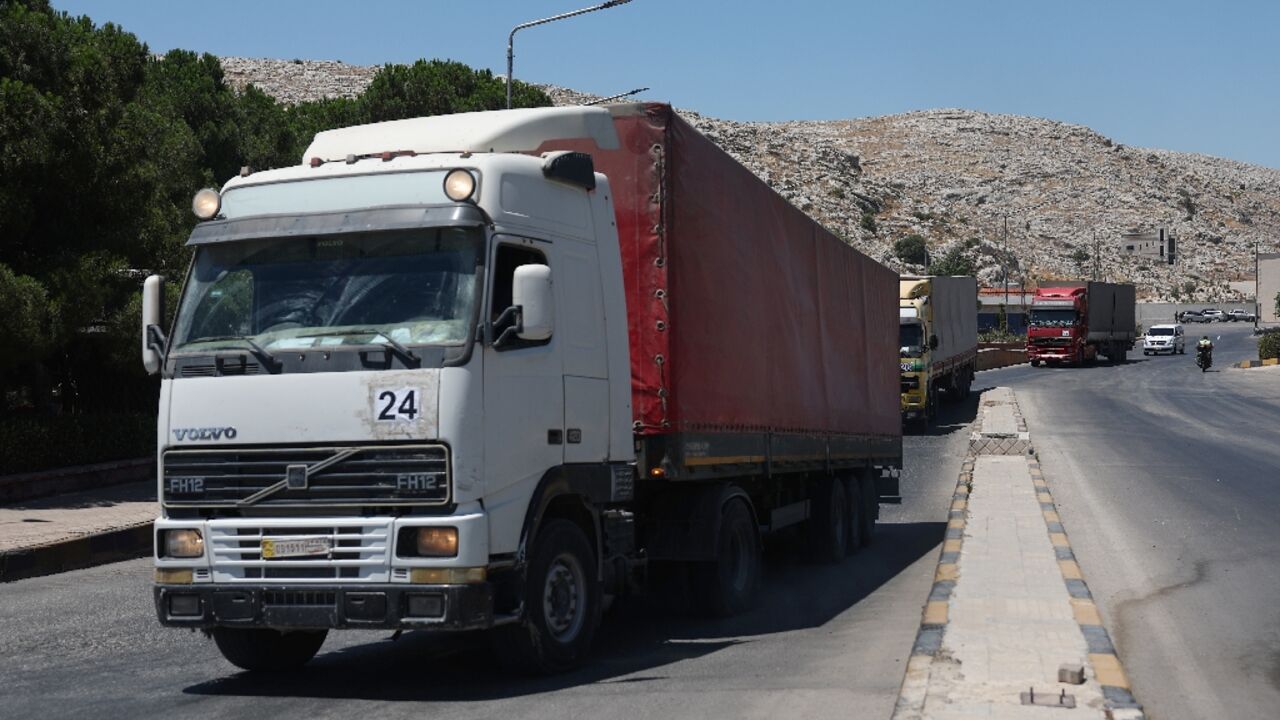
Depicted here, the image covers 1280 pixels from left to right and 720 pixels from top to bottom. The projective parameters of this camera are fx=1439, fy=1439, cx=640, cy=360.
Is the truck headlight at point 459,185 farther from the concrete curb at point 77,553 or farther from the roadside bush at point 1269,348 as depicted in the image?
the roadside bush at point 1269,348

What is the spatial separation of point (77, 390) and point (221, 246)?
16.0 meters

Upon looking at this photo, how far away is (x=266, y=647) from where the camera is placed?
850 centimetres

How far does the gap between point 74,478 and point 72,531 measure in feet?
13.4

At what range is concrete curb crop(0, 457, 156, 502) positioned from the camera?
17.7 m

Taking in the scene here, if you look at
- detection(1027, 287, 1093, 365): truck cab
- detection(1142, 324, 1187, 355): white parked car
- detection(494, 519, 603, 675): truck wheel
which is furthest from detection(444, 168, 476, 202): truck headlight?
detection(1142, 324, 1187, 355): white parked car

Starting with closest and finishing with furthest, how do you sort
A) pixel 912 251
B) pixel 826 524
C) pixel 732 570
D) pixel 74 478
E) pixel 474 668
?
1. pixel 474 668
2. pixel 732 570
3. pixel 826 524
4. pixel 74 478
5. pixel 912 251

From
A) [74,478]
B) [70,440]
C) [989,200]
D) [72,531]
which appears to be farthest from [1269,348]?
[989,200]

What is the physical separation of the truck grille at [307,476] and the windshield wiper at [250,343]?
476mm

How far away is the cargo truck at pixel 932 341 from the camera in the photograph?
33.5 meters

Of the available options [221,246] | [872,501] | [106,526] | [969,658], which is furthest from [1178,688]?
[106,526]

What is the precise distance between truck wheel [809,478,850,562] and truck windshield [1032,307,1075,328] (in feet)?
177

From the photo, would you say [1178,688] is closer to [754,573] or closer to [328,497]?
[754,573]

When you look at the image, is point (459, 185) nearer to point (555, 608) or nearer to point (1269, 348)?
point (555, 608)

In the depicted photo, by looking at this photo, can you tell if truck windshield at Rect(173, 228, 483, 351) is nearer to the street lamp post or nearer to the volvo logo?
the volvo logo
